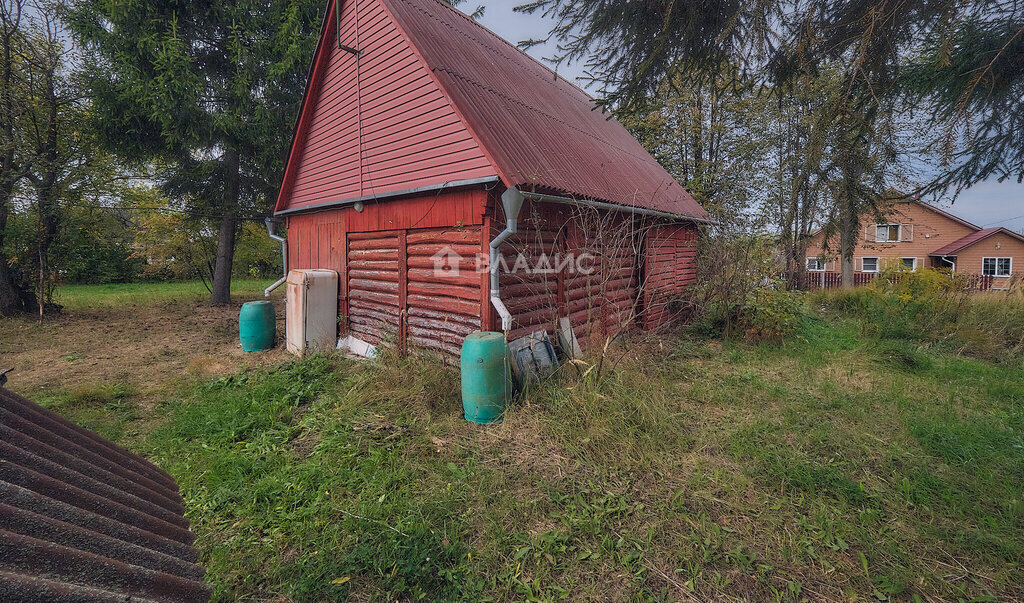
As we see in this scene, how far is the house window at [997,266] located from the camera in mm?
24109

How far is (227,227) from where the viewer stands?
13352 millimetres

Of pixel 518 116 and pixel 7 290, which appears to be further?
pixel 7 290

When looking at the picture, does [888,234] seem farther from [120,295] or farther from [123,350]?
[120,295]

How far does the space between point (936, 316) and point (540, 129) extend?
29.5ft

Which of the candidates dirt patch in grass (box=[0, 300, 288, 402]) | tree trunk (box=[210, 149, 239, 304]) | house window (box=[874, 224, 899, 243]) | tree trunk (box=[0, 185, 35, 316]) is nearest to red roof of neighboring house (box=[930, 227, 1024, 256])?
house window (box=[874, 224, 899, 243])

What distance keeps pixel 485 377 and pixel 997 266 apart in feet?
118

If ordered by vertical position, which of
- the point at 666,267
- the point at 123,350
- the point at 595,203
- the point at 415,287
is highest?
the point at 595,203

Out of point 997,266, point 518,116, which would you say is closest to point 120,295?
point 518,116

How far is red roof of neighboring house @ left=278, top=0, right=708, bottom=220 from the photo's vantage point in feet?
16.9

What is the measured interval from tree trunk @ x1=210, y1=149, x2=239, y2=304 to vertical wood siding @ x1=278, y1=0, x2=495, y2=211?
6.00 m

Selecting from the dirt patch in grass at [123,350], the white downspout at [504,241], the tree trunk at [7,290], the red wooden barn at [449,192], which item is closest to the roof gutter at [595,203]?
the red wooden barn at [449,192]

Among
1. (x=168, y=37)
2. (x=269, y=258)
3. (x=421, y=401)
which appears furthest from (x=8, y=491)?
(x=269, y=258)

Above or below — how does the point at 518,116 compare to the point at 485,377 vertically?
above

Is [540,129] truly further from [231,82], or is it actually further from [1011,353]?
[231,82]
